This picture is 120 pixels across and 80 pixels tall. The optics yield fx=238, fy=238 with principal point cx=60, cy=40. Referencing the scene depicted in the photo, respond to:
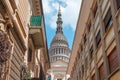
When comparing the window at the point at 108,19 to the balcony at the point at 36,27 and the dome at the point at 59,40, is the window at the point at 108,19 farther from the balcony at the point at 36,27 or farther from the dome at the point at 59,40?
the dome at the point at 59,40

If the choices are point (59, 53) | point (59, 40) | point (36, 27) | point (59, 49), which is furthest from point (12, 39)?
point (59, 40)

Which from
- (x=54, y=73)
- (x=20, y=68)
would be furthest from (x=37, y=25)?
(x=54, y=73)

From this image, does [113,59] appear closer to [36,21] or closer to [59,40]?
[36,21]

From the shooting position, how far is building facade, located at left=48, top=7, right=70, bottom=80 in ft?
312

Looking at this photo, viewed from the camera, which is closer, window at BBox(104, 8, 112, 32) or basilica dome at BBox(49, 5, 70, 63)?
window at BBox(104, 8, 112, 32)

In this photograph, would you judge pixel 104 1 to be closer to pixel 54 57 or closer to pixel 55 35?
pixel 54 57

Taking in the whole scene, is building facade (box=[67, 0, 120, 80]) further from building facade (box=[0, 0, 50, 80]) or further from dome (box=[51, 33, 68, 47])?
dome (box=[51, 33, 68, 47])

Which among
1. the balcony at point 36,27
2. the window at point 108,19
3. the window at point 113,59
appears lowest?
the window at point 113,59

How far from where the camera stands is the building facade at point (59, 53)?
312 ft

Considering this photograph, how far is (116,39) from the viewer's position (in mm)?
12195

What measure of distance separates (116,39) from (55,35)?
115 metres

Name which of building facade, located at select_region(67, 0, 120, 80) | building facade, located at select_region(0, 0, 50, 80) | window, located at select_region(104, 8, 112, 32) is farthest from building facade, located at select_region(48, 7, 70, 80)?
window, located at select_region(104, 8, 112, 32)

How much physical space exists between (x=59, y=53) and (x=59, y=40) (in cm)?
819

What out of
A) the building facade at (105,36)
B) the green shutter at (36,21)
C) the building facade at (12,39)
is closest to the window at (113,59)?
the building facade at (105,36)
